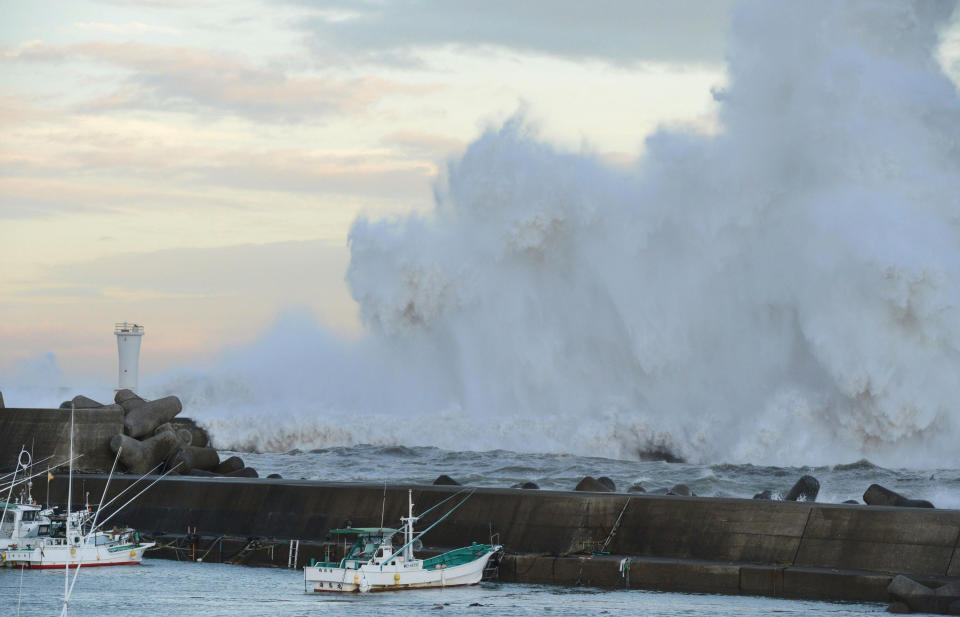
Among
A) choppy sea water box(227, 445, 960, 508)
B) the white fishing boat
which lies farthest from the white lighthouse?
the white fishing boat

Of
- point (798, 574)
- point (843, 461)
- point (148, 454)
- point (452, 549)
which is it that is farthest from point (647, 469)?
point (798, 574)

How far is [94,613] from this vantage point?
1413 cm

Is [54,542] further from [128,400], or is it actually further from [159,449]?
[128,400]

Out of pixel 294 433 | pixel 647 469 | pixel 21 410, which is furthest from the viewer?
pixel 294 433

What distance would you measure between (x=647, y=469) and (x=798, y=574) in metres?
15.5

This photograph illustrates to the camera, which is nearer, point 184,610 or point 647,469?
point 184,610

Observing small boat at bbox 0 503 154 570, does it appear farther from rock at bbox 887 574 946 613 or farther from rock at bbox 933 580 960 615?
rock at bbox 933 580 960 615

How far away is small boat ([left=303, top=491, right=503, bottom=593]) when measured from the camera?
15156mm

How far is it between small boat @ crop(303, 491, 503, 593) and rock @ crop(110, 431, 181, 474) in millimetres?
9527

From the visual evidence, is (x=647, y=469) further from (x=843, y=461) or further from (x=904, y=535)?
(x=904, y=535)

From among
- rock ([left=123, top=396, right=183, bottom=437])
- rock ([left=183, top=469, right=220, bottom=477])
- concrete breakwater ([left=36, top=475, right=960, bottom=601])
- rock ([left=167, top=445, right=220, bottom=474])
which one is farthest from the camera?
rock ([left=123, top=396, right=183, bottom=437])

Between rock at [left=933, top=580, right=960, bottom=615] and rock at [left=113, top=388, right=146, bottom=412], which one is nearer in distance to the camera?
rock at [left=933, top=580, right=960, bottom=615]

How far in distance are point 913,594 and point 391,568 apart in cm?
599

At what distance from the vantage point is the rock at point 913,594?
40.7 feet
